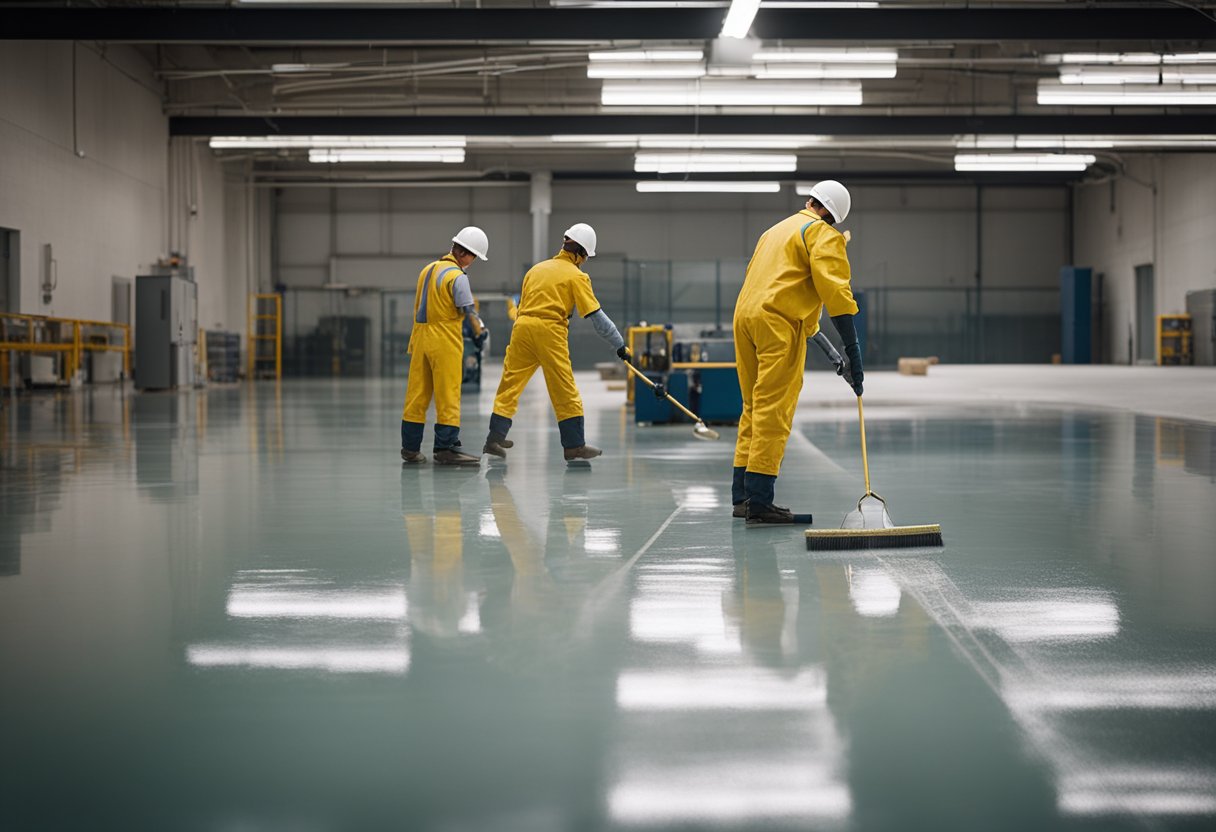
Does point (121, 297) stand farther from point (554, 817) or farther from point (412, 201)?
point (554, 817)

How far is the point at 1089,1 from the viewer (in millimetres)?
15766

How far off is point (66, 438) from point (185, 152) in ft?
61.0

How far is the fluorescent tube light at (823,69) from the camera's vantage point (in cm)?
1695

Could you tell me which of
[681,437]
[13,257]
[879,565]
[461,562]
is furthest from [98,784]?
[13,257]

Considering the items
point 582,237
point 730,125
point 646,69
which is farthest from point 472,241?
point 730,125

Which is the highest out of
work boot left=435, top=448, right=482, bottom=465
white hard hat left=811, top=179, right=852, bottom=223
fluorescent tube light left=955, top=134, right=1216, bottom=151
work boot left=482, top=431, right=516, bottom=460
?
fluorescent tube light left=955, top=134, right=1216, bottom=151

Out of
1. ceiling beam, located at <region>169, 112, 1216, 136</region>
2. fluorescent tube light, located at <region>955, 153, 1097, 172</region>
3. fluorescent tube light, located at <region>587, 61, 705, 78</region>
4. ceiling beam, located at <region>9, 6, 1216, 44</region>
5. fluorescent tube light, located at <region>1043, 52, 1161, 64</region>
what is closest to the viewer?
ceiling beam, located at <region>9, 6, 1216, 44</region>

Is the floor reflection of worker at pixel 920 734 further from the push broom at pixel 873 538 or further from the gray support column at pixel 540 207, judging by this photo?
the gray support column at pixel 540 207

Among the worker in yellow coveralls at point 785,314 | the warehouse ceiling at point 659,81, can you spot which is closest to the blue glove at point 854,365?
the worker in yellow coveralls at point 785,314

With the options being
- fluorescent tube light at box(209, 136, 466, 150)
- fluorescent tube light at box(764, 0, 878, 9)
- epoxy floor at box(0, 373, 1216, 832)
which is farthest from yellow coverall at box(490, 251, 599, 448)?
fluorescent tube light at box(209, 136, 466, 150)

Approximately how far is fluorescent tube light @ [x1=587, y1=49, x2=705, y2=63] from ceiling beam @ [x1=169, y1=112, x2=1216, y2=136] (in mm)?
6013

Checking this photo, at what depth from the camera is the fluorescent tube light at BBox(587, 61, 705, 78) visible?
54.7ft

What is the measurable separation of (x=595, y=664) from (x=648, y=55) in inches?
578

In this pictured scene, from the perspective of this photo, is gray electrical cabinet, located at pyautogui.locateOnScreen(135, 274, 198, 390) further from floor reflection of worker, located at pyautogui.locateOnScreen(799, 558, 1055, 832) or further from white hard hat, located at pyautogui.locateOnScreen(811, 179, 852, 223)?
floor reflection of worker, located at pyautogui.locateOnScreen(799, 558, 1055, 832)
